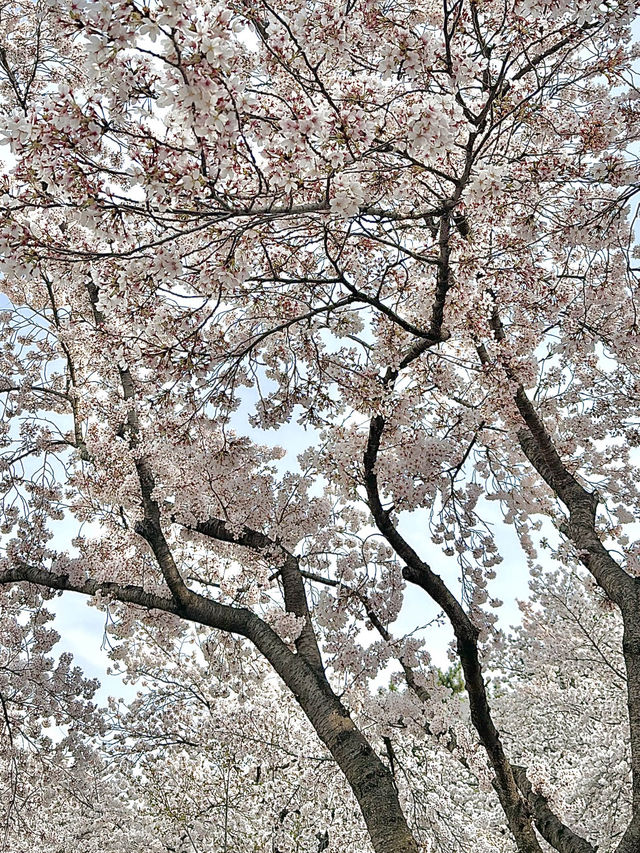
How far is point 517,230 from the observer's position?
4.24 metres

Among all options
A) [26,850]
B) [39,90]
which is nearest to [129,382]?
[39,90]

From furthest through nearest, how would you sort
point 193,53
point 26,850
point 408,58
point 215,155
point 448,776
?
point 26,850 → point 448,776 → point 408,58 → point 215,155 → point 193,53

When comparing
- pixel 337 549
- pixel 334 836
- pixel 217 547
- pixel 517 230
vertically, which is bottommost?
pixel 334 836

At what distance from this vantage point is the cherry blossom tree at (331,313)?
2.56m

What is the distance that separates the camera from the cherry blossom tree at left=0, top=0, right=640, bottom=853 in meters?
2.56

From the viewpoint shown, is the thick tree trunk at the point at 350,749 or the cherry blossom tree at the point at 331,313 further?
the thick tree trunk at the point at 350,749

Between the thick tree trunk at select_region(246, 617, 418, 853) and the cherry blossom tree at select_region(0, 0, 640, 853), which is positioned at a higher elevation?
the cherry blossom tree at select_region(0, 0, 640, 853)

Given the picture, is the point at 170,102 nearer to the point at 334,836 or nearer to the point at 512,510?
the point at 512,510

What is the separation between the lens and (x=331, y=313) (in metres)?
4.68

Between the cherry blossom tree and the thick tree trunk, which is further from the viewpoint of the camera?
the thick tree trunk

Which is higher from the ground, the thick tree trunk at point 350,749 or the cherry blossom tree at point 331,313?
the cherry blossom tree at point 331,313

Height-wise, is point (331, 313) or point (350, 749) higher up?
point (331, 313)

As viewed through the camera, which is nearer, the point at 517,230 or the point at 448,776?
the point at 517,230

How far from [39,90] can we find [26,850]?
32.1ft
